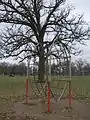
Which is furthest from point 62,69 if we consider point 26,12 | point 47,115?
point 26,12

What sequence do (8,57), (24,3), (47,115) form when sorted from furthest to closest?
(8,57) < (24,3) < (47,115)

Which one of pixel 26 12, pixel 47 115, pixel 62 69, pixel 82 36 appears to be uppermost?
pixel 26 12

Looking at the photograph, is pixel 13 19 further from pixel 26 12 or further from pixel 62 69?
pixel 62 69

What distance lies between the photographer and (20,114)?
11.2 m

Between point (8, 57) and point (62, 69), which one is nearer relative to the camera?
point (62, 69)

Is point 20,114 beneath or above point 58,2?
beneath

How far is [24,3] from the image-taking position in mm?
30734

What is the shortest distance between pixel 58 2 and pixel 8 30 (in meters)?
5.83

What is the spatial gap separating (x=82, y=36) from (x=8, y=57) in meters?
7.85

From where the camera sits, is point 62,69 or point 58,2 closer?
point 62,69

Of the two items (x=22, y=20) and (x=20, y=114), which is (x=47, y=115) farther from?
(x=22, y=20)

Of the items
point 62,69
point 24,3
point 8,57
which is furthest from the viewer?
point 8,57

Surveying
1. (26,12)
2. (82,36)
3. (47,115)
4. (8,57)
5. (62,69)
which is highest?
(26,12)

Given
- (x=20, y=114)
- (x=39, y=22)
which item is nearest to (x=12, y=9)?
(x=39, y=22)
